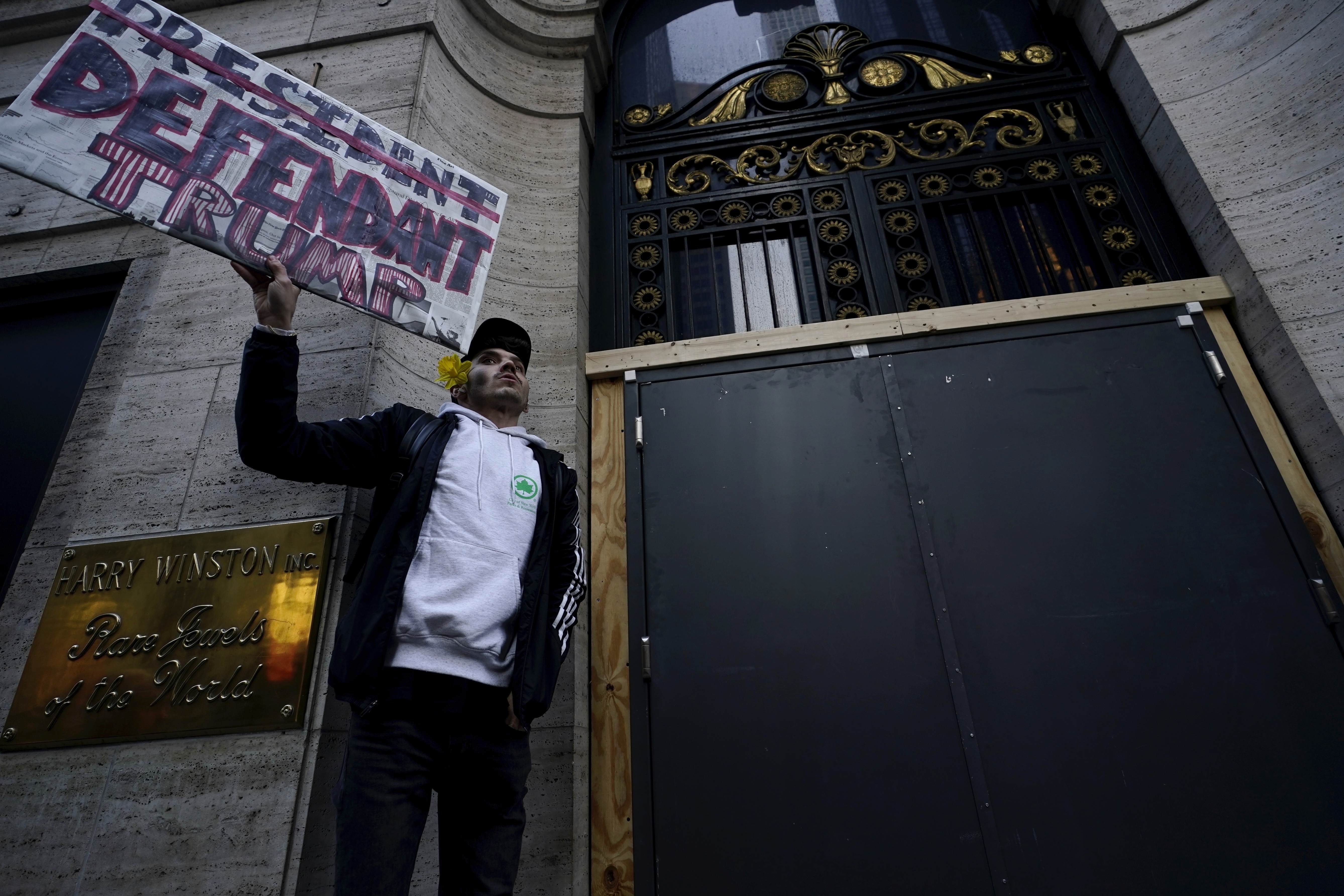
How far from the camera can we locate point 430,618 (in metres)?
1.83

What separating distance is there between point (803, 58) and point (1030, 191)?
78.3 inches

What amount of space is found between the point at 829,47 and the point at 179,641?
215 inches

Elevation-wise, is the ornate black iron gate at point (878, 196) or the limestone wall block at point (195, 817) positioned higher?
the ornate black iron gate at point (878, 196)

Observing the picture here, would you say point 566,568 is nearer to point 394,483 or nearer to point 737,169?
point 394,483

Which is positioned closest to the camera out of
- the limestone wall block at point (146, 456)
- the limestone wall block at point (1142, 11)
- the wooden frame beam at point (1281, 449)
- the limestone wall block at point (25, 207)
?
the limestone wall block at point (146, 456)

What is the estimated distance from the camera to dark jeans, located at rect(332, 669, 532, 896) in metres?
1.69

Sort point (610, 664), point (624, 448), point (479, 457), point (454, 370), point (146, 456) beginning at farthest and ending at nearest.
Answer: point (624, 448)
point (610, 664)
point (146, 456)
point (454, 370)
point (479, 457)

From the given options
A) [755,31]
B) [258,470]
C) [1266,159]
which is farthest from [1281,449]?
[755,31]

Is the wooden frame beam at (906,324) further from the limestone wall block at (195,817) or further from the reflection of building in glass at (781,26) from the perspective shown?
the reflection of building in glass at (781,26)

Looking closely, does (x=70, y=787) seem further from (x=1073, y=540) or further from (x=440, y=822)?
(x=1073, y=540)

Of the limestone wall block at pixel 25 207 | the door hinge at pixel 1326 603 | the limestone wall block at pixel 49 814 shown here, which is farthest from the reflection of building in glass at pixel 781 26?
the limestone wall block at pixel 49 814

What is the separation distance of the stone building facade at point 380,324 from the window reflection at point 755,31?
19.2 inches

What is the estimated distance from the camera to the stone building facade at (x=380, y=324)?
2371 mm

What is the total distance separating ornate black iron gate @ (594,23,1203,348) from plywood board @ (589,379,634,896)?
73 centimetres
